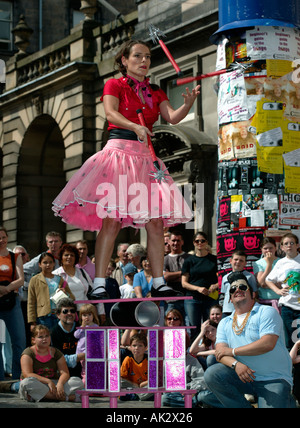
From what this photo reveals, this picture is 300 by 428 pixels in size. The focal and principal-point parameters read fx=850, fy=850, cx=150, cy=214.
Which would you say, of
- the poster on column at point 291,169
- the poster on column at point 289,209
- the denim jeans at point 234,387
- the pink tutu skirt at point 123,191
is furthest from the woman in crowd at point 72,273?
the pink tutu skirt at point 123,191

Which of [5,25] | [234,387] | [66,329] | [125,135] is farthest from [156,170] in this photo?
[5,25]

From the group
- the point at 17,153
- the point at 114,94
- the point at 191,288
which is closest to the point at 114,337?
the point at 114,94

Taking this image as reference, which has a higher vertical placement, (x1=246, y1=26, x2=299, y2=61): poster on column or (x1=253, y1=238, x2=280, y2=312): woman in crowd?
(x1=246, y1=26, x2=299, y2=61): poster on column

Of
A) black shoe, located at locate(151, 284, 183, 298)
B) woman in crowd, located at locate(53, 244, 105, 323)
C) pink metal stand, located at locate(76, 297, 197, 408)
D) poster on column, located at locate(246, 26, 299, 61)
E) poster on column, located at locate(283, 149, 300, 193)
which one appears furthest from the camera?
woman in crowd, located at locate(53, 244, 105, 323)

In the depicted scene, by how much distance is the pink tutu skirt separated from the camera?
22.4 feet

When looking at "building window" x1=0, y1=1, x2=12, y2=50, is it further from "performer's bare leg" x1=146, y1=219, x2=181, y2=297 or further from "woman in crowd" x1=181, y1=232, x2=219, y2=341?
"performer's bare leg" x1=146, y1=219, x2=181, y2=297

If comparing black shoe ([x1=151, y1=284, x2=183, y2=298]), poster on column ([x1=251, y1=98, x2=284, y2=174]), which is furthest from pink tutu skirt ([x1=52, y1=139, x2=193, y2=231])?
poster on column ([x1=251, y1=98, x2=284, y2=174])

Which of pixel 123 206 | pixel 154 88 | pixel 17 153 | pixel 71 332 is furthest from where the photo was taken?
pixel 17 153

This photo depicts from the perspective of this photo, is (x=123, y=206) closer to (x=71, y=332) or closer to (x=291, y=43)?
(x=291, y=43)

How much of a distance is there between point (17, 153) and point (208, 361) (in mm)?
18043

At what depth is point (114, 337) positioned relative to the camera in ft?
22.9

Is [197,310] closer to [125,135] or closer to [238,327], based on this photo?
[238,327]

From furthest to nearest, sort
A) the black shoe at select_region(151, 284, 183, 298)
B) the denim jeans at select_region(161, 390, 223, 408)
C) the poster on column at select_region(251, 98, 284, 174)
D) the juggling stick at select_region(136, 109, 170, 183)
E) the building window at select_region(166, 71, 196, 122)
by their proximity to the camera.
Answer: the building window at select_region(166, 71, 196, 122) < the poster on column at select_region(251, 98, 284, 174) < the denim jeans at select_region(161, 390, 223, 408) < the black shoe at select_region(151, 284, 183, 298) < the juggling stick at select_region(136, 109, 170, 183)

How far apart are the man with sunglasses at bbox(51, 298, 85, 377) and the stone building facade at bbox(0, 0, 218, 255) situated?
7908 mm
